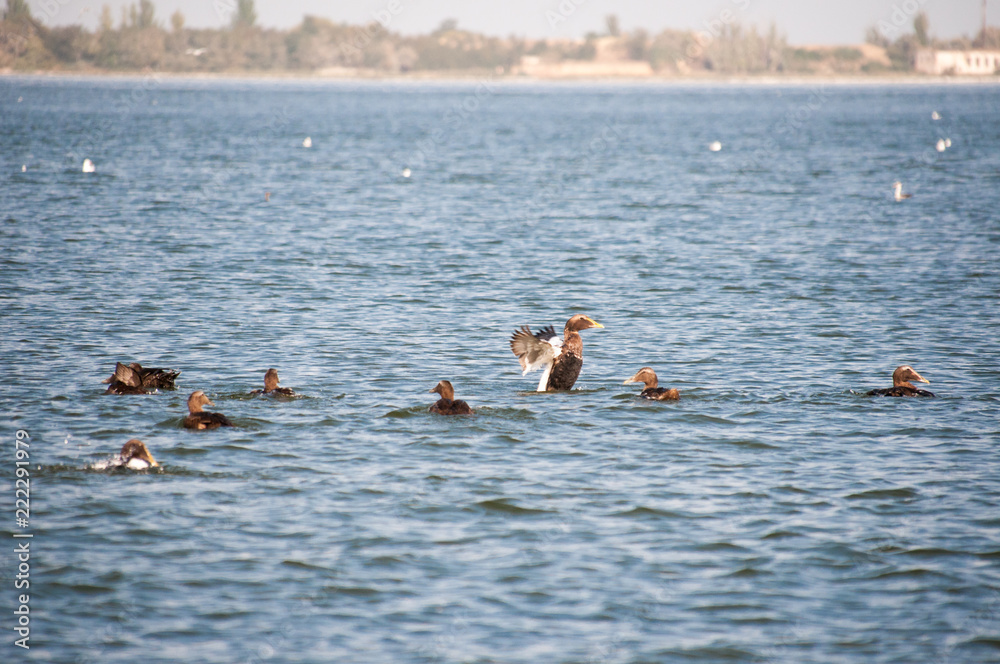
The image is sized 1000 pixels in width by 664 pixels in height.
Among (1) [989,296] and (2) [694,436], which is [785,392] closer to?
(2) [694,436]

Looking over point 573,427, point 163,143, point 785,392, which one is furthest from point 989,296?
point 163,143

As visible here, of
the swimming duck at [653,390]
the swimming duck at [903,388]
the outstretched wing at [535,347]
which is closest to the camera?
the swimming duck at [653,390]

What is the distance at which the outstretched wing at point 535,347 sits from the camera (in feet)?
52.5

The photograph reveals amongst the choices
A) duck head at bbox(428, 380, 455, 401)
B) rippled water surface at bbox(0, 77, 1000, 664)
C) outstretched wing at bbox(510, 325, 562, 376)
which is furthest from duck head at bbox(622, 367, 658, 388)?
duck head at bbox(428, 380, 455, 401)

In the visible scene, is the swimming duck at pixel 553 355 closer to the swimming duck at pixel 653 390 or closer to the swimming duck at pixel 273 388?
the swimming duck at pixel 653 390

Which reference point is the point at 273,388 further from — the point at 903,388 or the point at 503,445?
the point at 903,388

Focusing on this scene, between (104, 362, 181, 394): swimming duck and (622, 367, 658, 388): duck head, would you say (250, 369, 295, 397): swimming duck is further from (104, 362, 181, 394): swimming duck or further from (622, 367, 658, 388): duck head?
(622, 367, 658, 388): duck head

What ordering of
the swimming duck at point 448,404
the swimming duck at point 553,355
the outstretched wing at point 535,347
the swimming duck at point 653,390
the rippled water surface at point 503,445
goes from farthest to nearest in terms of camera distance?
the swimming duck at point 553,355
the outstretched wing at point 535,347
the swimming duck at point 653,390
the swimming duck at point 448,404
the rippled water surface at point 503,445

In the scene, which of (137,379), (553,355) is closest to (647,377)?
(553,355)

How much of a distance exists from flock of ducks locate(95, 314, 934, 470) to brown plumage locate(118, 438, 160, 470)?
1.45m

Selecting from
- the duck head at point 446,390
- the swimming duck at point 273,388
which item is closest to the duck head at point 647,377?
the duck head at point 446,390

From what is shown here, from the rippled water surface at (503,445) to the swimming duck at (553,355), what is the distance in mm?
420

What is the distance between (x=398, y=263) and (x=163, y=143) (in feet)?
162

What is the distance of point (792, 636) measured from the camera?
355 inches
